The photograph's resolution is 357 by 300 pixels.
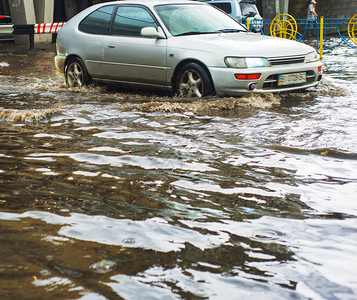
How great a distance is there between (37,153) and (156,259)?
266 centimetres

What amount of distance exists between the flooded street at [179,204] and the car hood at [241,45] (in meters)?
0.94

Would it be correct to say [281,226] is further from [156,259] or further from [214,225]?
[156,259]

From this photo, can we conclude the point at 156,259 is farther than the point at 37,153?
No

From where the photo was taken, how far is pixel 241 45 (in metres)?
8.07

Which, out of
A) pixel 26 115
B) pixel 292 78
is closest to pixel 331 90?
pixel 292 78

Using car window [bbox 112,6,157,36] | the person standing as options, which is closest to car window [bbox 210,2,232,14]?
the person standing

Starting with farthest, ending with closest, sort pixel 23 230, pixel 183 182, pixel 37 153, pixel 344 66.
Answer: pixel 344 66
pixel 37 153
pixel 183 182
pixel 23 230

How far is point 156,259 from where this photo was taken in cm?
289

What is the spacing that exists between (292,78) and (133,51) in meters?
2.39

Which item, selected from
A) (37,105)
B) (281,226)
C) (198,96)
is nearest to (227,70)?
(198,96)

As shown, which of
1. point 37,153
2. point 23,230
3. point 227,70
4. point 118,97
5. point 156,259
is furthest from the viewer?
point 118,97

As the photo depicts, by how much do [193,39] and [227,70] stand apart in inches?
30.7

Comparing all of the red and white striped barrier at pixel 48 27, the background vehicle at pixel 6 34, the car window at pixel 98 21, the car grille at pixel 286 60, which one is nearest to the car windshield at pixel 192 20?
the car window at pixel 98 21

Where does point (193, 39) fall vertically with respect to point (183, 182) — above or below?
above
